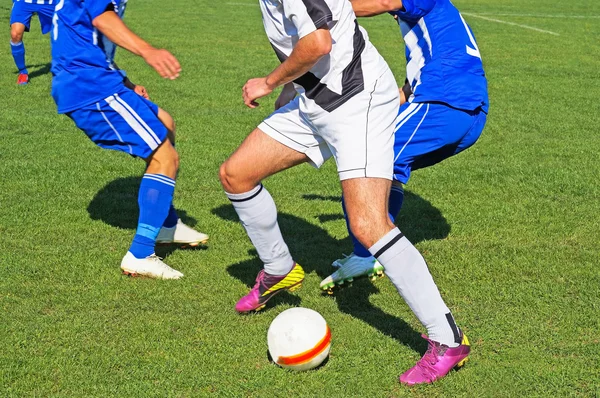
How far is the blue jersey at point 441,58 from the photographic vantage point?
5426 millimetres

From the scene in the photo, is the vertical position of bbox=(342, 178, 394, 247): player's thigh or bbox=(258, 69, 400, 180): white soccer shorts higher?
bbox=(258, 69, 400, 180): white soccer shorts

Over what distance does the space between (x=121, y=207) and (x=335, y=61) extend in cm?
332

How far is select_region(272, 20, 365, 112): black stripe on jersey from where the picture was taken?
432 cm

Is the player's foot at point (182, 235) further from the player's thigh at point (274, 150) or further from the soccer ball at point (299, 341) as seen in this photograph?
the soccer ball at point (299, 341)

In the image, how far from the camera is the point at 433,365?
4.11m

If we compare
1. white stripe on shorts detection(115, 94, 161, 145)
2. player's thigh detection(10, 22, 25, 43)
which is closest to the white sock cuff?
white stripe on shorts detection(115, 94, 161, 145)

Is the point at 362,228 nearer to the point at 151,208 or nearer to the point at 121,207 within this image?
the point at 151,208

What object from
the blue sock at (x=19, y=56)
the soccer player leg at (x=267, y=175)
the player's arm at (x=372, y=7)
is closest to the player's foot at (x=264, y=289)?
the soccer player leg at (x=267, y=175)

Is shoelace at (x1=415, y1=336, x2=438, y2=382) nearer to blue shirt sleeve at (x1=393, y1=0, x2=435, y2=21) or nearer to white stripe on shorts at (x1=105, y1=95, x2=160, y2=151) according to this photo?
blue shirt sleeve at (x1=393, y1=0, x2=435, y2=21)

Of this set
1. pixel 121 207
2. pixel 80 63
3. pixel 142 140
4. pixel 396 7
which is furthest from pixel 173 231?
pixel 396 7

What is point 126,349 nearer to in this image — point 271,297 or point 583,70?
point 271,297

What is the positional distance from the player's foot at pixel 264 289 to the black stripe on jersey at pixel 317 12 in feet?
5.25

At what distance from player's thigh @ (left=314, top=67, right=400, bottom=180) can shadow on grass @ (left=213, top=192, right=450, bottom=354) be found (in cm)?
101

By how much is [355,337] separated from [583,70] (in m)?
10.6
